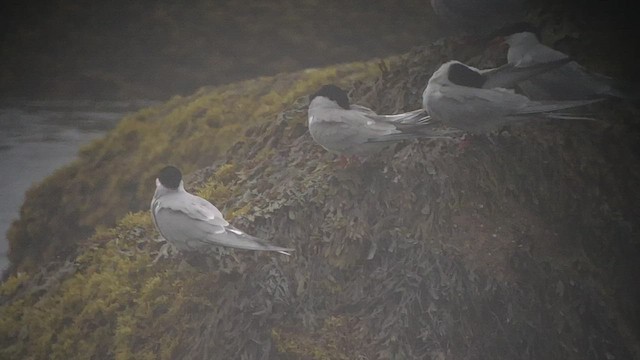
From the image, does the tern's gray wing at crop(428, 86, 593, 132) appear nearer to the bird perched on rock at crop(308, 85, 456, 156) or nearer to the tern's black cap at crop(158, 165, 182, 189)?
the bird perched on rock at crop(308, 85, 456, 156)

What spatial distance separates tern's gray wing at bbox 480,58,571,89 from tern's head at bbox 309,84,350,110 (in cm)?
44

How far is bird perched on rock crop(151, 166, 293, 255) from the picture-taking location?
6.93 ft

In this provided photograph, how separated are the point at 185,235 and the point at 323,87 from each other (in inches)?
26.3

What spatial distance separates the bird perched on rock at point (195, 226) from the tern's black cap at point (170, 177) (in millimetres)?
34

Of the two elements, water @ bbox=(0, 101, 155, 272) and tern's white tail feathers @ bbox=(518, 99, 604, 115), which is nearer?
tern's white tail feathers @ bbox=(518, 99, 604, 115)

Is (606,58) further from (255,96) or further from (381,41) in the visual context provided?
(255,96)

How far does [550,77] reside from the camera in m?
2.11

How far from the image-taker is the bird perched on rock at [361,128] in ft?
6.95

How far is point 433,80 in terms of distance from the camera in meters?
2.16

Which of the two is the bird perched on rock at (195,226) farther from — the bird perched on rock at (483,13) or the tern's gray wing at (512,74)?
the bird perched on rock at (483,13)

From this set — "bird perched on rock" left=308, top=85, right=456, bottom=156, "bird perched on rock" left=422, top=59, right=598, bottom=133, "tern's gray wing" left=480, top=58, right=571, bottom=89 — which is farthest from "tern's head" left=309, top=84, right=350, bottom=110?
"tern's gray wing" left=480, top=58, right=571, bottom=89

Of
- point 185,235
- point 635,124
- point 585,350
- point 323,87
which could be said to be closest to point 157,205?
point 185,235

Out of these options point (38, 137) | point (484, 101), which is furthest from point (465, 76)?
point (38, 137)

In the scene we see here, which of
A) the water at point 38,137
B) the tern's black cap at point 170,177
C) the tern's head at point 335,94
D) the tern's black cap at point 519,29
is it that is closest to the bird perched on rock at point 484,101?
the tern's black cap at point 519,29
